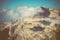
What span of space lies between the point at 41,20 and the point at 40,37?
184 millimetres

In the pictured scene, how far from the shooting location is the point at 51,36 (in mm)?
1467

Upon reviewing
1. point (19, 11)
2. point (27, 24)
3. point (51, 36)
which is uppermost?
point (19, 11)

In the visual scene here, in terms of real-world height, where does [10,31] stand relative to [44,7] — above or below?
below

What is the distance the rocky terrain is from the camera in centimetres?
146

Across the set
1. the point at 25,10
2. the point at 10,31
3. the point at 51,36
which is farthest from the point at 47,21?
the point at 10,31

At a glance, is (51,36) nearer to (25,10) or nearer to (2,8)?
(25,10)

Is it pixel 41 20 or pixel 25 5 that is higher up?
pixel 25 5

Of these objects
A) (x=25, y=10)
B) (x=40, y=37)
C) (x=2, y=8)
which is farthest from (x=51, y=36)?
(x=2, y=8)

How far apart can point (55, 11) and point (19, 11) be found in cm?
39

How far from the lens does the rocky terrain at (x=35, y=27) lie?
4.78ft

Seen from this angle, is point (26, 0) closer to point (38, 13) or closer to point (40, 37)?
point (38, 13)

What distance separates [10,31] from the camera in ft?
4.83

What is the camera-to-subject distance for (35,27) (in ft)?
4.85

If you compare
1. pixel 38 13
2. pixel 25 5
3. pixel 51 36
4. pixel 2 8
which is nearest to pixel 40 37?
pixel 51 36
